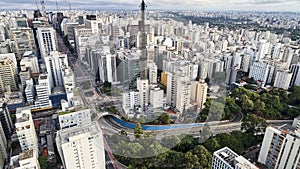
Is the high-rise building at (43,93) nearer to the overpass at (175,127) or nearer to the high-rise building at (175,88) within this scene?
the overpass at (175,127)

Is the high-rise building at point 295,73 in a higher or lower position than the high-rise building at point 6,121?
higher

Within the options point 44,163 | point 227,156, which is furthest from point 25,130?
point 227,156

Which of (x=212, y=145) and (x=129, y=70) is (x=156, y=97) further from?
(x=212, y=145)

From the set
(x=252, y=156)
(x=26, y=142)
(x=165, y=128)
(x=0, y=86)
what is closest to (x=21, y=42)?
(x=0, y=86)

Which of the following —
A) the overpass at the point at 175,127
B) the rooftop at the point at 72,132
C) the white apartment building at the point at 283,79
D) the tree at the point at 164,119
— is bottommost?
the overpass at the point at 175,127

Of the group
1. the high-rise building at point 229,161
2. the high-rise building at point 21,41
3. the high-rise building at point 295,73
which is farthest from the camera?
the high-rise building at point 21,41

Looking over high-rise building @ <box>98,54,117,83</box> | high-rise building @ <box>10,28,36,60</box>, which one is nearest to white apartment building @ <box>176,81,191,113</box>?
high-rise building @ <box>98,54,117,83</box>

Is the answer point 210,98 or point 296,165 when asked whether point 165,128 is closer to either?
point 210,98

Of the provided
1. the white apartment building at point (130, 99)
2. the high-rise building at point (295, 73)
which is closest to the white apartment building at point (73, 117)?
the white apartment building at point (130, 99)

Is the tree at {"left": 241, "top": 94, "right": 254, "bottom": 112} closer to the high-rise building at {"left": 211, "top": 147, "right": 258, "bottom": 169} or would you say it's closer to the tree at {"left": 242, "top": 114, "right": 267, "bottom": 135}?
the tree at {"left": 242, "top": 114, "right": 267, "bottom": 135}
